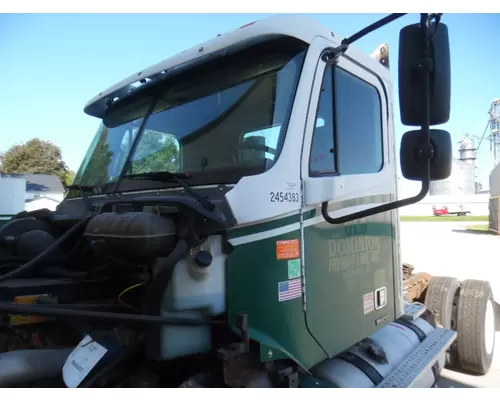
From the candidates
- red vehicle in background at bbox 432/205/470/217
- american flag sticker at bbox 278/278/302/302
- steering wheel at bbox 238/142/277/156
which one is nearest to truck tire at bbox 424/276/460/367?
american flag sticker at bbox 278/278/302/302

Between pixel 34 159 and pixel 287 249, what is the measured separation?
37.2m

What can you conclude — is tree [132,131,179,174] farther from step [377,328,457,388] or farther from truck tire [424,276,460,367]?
truck tire [424,276,460,367]

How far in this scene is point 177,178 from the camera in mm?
2250

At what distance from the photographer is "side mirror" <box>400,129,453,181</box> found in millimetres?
1961

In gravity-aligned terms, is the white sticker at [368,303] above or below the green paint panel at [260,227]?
below

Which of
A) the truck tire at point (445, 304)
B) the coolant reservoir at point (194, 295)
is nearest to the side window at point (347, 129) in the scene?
the coolant reservoir at point (194, 295)

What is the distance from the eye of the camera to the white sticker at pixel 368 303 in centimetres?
272

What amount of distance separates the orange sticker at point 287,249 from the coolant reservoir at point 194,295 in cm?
28

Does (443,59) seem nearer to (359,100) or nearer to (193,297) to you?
(359,100)

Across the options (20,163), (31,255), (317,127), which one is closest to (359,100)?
(317,127)

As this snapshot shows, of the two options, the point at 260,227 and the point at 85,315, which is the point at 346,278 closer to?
the point at 260,227

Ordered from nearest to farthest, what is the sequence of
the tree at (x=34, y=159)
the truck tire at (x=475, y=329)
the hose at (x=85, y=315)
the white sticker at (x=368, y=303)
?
the hose at (x=85, y=315) → the white sticker at (x=368, y=303) → the truck tire at (x=475, y=329) → the tree at (x=34, y=159)

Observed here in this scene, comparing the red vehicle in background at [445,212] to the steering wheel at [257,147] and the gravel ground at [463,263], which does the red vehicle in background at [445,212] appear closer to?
the gravel ground at [463,263]

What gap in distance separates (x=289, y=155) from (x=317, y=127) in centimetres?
35
